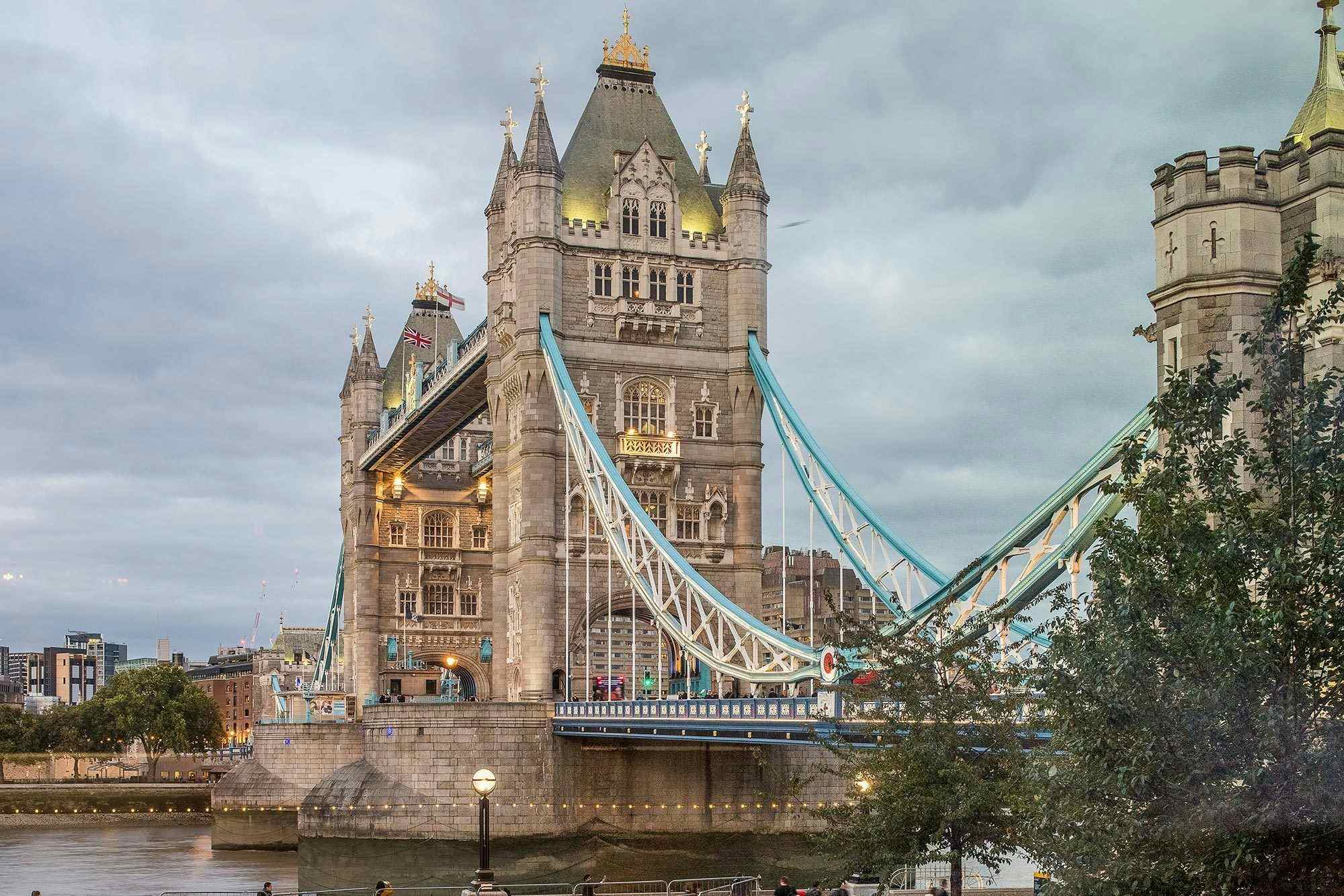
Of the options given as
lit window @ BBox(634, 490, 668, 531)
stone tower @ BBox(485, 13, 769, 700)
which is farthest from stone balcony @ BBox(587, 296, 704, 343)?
lit window @ BBox(634, 490, 668, 531)

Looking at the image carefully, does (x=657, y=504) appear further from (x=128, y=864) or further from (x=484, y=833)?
(x=484, y=833)

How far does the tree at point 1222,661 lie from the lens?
47.9 feet

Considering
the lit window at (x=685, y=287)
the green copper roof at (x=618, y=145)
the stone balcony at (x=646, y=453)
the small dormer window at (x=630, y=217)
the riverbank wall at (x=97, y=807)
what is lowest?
the riverbank wall at (x=97, y=807)

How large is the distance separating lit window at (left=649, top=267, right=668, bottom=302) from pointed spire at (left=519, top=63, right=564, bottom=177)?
4.69 metres

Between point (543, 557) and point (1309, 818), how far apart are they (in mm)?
46681

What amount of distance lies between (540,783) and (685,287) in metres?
18.6

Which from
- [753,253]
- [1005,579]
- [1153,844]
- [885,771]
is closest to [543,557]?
[753,253]

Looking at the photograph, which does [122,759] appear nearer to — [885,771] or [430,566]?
[430,566]

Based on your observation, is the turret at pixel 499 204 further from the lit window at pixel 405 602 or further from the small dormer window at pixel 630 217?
the lit window at pixel 405 602

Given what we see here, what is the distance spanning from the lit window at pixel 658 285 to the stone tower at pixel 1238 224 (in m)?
41.9

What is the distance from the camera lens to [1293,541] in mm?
15023

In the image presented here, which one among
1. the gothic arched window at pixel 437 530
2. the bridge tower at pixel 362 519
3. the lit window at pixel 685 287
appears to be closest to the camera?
the lit window at pixel 685 287

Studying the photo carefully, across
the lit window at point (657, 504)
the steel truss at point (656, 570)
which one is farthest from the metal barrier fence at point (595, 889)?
the lit window at point (657, 504)

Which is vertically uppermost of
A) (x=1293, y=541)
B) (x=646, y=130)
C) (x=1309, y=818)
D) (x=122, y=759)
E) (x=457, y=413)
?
(x=646, y=130)
